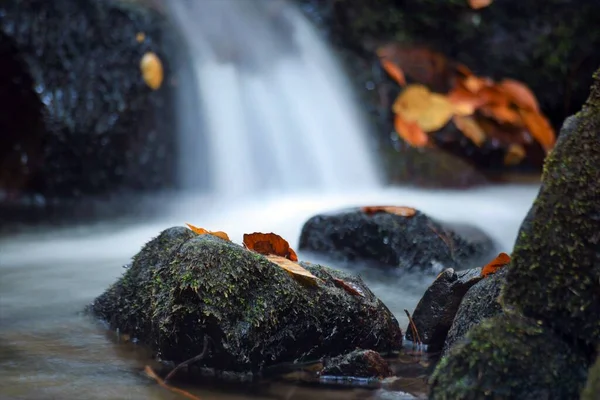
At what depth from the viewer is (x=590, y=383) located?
4.60 ft

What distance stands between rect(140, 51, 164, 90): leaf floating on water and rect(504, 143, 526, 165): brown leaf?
380 centimetres

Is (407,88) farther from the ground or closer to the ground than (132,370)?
farther from the ground

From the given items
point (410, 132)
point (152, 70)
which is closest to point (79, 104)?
point (152, 70)

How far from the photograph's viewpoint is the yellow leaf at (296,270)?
2510 mm

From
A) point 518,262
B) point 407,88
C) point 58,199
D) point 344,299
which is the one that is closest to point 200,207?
point 58,199

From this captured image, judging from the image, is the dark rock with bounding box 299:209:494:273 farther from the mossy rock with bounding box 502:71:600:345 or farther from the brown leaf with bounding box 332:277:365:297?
the mossy rock with bounding box 502:71:600:345

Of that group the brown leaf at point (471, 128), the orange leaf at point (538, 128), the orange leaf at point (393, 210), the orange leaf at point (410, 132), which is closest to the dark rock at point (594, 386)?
the orange leaf at point (393, 210)

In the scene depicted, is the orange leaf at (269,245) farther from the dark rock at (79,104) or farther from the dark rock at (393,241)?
the dark rock at (79,104)

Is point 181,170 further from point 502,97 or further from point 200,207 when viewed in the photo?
point 502,97

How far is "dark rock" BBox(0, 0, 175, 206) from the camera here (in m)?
6.14

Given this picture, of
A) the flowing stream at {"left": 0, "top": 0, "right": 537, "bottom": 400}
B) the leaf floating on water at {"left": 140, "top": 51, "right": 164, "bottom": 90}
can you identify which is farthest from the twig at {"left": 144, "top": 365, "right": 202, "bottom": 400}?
the leaf floating on water at {"left": 140, "top": 51, "right": 164, "bottom": 90}

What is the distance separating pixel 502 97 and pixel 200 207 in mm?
3755

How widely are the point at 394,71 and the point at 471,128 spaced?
1012 mm

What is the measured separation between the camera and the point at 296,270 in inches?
99.9
